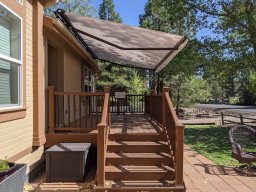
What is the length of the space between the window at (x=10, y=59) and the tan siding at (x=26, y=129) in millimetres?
382

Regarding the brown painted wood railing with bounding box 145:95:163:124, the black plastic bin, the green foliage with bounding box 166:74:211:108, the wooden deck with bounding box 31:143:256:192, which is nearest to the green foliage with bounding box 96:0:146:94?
the green foliage with bounding box 166:74:211:108

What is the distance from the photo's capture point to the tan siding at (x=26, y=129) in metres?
5.04

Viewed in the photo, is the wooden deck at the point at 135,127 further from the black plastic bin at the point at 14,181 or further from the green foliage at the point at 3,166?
the green foliage at the point at 3,166

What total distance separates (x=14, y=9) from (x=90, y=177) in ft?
11.5

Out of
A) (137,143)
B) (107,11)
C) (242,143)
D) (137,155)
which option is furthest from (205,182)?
(107,11)

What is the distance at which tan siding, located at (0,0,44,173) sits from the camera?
16.5 feet

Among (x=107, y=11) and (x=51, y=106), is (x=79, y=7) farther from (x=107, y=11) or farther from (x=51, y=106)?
(x=51, y=106)

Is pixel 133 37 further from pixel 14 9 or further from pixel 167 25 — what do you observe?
pixel 167 25

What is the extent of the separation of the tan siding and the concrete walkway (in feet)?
9.69

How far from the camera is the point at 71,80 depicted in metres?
10.1

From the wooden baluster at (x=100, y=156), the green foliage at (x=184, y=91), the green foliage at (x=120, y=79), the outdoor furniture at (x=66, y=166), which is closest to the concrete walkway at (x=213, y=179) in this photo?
the wooden baluster at (x=100, y=156)

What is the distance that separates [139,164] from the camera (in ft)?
20.4

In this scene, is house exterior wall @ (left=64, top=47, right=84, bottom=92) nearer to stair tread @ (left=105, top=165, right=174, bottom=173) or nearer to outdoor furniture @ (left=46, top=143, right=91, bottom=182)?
outdoor furniture @ (left=46, top=143, right=91, bottom=182)

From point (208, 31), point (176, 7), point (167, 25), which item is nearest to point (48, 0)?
point (176, 7)
